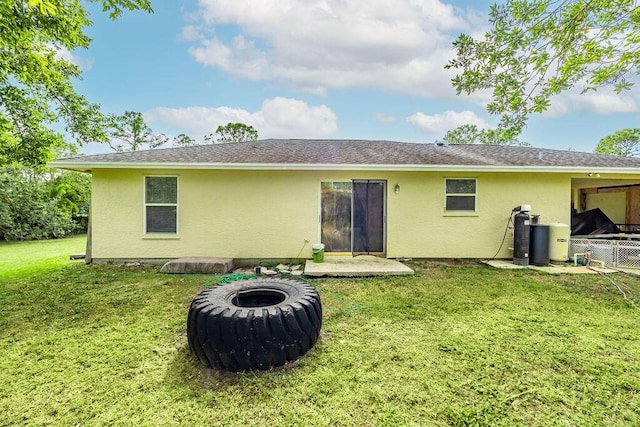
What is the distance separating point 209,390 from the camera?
87.7 inches

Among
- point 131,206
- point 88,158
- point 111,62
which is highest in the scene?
point 111,62

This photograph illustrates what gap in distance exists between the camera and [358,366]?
8.39ft

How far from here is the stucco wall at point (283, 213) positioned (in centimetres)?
680

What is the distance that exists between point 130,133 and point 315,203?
87.4 ft

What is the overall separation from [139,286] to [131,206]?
263cm

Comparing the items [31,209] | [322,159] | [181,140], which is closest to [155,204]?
[322,159]

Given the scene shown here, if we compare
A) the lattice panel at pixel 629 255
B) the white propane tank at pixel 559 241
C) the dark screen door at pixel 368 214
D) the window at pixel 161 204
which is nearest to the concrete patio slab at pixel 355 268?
the dark screen door at pixel 368 214

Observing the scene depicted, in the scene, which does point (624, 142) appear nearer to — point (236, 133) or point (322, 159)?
point (322, 159)

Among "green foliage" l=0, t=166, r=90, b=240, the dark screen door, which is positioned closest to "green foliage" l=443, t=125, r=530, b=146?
the dark screen door

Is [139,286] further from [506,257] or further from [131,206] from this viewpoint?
[506,257]

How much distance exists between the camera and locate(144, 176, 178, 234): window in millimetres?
6836

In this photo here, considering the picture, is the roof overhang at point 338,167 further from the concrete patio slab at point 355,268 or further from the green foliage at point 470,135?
the green foliage at point 470,135

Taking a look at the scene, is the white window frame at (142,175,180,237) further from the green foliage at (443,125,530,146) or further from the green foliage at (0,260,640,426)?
the green foliage at (443,125,530,146)

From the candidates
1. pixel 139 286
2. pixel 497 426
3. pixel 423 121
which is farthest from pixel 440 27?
pixel 423 121
